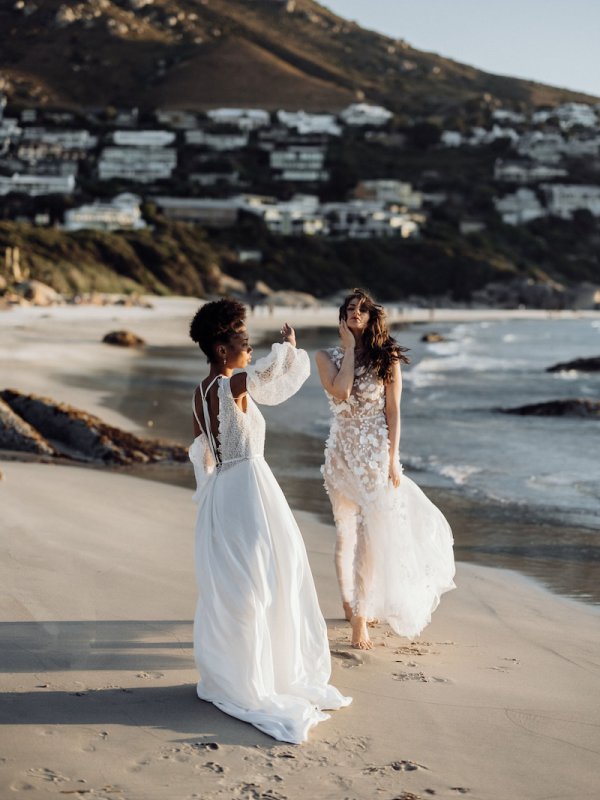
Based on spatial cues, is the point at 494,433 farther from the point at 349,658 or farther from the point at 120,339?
the point at 120,339

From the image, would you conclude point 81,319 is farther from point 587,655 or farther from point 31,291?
point 587,655

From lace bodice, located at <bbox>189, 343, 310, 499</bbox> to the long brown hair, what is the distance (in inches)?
40.7

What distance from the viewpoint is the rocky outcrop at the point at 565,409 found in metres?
17.6

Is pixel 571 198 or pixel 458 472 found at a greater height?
pixel 571 198

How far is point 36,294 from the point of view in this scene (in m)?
50.7

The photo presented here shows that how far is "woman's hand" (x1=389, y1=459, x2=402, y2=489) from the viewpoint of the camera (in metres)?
5.55

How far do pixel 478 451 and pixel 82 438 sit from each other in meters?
4.99

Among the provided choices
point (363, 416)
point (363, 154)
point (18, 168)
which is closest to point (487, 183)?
point (363, 154)

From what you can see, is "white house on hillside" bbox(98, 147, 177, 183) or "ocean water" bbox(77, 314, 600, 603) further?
"white house on hillside" bbox(98, 147, 177, 183)

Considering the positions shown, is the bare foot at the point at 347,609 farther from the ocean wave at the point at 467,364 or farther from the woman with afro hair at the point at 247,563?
the ocean wave at the point at 467,364

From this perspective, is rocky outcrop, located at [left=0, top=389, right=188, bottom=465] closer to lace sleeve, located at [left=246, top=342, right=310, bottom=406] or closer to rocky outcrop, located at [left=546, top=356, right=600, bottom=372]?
lace sleeve, located at [left=246, top=342, right=310, bottom=406]

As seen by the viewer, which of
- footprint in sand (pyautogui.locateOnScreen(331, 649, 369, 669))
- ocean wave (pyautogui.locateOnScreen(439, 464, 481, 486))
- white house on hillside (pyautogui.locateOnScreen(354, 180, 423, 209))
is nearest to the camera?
footprint in sand (pyautogui.locateOnScreen(331, 649, 369, 669))

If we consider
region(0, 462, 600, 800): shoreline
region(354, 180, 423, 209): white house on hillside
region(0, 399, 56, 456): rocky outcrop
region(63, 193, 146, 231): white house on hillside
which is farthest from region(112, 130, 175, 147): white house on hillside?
region(0, 462, 600, 800): shoreline

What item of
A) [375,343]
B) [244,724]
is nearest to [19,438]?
[375,343]
